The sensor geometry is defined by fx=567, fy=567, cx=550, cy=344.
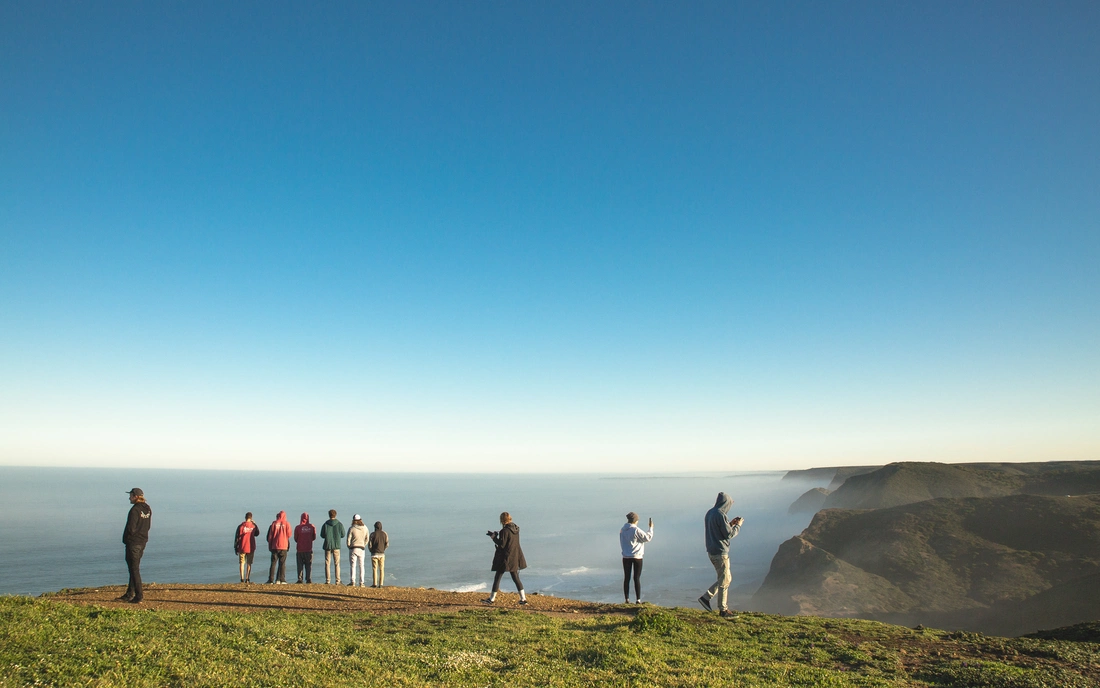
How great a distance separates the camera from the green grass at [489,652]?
22.8ft

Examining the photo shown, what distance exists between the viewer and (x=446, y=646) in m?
9.20

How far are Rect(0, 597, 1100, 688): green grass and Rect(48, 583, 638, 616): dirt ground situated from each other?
1.64 meters

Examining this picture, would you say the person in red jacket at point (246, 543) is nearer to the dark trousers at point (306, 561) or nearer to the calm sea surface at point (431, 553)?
the dark trousers at point (306, 561)

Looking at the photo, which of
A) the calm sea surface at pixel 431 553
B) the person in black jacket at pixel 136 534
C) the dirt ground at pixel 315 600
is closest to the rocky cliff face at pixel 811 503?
the calm sea surface at pixel 431 553

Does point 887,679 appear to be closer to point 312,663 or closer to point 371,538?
point 312,663

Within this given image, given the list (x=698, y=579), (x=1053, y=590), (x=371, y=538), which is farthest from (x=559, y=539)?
(x=371, y=538)

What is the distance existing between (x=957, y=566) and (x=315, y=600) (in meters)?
39.3

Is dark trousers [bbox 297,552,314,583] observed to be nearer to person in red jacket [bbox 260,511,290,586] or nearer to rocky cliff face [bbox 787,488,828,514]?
person in red jacket [bbox 260,511,290,586]

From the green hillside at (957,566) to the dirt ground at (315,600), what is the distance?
24726 mm

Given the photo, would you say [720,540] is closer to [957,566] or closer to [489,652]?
[489,652]

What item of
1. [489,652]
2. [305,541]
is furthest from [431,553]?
[489,652]

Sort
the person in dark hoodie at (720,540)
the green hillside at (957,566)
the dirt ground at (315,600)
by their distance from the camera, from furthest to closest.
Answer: the green hillside at (957,566), the dirt ground at (315,600), the person in dark hoodie at (720,540)

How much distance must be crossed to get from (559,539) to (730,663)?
81416mm

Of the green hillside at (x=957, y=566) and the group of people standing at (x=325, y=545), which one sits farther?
the green hillside at (x=957, y=566)
